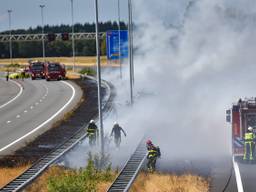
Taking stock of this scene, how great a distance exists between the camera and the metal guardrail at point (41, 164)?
25.9 metres

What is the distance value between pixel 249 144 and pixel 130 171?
4.48m

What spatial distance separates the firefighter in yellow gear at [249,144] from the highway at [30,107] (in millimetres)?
12171

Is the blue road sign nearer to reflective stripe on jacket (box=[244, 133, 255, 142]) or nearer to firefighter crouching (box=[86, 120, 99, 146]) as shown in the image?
firefighter crouching (box=[86, 120, 99, 146])

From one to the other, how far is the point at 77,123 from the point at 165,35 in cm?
6011

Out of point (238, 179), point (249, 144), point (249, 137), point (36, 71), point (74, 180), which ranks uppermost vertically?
point (249, 137)

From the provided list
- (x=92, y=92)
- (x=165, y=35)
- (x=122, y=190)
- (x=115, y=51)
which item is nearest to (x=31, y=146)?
(x=122, y=190)

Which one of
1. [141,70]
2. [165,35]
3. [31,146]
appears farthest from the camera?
[165,35]

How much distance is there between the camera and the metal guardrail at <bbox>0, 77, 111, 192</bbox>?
85.0ft

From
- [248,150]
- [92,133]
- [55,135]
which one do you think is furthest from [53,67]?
[248,150]

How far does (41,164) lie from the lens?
3038 centimetres

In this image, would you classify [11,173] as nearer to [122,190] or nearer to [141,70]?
[122,190]

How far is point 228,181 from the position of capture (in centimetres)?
2666

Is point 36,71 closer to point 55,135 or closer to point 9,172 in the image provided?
point 55,135

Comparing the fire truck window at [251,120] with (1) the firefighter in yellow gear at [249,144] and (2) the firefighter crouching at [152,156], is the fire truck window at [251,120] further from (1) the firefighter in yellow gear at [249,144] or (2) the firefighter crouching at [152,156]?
(2) the firefighter crouching at [152,156]
